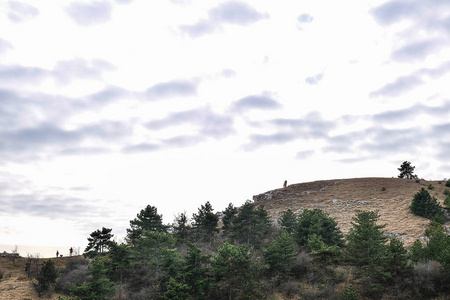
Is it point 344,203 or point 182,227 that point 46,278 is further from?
point 344,203

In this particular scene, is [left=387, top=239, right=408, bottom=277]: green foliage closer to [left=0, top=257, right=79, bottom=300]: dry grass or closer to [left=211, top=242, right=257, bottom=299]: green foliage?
[left=211, top=242, right=257, bottom=299]: green foliage

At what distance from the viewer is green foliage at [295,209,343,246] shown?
3853 cm

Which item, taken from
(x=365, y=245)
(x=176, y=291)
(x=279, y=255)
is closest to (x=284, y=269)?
(x=279, y=255)

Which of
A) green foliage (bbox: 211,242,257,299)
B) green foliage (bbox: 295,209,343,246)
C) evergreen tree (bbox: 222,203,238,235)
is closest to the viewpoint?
green foliage (bbox: 211,242,257,299)

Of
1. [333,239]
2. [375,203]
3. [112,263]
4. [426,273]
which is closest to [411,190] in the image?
[375,203]

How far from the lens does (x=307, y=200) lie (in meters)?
66.7

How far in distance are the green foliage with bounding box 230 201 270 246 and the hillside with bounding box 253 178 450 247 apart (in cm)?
1165

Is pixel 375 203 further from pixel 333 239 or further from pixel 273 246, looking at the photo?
pixel 273 246

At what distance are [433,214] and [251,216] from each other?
79.9 feet

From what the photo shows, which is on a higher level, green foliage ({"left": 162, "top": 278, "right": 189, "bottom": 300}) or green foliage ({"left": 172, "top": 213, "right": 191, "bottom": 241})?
green foliage ({"left": 172, "top": 213, "right": 191, "bottom": 241})

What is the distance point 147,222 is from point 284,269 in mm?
21780

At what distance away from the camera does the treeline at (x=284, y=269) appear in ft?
88.7

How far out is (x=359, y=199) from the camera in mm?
61688

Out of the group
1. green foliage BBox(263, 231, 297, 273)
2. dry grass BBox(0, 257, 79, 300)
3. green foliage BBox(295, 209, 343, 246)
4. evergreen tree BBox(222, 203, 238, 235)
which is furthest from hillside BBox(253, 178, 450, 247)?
dry grass BBox(0, 257, 79, 300)
